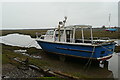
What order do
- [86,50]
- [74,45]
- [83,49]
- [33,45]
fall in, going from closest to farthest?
[86,50], [83,49], [74,45], [33,45]

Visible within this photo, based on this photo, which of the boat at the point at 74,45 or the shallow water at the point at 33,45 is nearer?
the boat at the point at 74,45

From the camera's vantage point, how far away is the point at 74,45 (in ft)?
38.6

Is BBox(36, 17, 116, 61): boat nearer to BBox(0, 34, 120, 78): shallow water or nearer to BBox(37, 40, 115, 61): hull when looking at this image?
BBox(37, 40, 115, 61): hull

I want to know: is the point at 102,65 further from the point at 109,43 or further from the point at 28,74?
the point at 28,74

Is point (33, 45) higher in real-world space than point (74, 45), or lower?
lower

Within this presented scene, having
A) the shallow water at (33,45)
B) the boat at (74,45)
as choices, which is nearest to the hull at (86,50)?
the boat at (74,45)

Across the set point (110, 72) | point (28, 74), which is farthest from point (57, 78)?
point (110, 72)

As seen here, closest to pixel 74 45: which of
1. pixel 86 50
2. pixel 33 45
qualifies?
pixel 86 50

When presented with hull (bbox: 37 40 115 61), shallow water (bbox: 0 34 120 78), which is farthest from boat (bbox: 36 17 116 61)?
shallow water (bbox: 0 34 120 78)

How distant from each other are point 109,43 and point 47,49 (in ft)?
21.7

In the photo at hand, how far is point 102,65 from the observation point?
513 inches

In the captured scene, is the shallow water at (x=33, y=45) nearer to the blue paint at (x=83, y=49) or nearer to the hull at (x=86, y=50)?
the hull at (x=86, y=50)

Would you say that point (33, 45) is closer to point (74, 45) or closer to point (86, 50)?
point (74, 45)

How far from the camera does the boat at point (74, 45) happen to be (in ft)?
36.2
